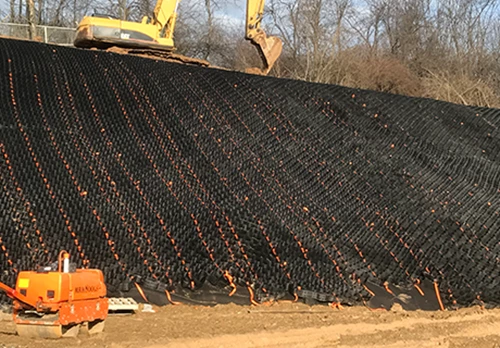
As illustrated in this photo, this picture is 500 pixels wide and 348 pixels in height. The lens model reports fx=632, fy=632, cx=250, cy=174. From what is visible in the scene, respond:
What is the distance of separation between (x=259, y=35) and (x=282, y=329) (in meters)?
8.84

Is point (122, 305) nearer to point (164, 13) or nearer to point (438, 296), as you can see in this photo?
point (438, 296)

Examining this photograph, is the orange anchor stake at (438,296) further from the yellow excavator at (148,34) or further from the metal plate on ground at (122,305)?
the yellow excavator at (148,34)

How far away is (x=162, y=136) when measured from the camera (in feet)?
23.7

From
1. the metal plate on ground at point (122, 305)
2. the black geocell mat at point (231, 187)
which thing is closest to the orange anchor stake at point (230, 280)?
the black geocell mat at point (231, 187)

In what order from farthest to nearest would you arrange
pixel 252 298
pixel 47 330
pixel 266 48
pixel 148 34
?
pixel 266 48 → pixel 148 34 → pixel 252 298 → pixel 47 330

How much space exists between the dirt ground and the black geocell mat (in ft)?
0.97

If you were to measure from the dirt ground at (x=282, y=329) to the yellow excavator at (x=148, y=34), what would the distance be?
8.02 m

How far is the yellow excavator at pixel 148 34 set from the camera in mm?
11938

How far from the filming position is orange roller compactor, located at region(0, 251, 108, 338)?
12.3 feet

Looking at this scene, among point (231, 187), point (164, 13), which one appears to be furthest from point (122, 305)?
point (164, 13)

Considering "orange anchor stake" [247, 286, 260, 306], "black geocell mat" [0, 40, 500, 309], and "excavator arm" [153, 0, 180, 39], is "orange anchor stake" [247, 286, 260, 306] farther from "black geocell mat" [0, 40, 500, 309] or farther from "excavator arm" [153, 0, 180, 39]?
"excavator arm" [153, 0, 180, 39]

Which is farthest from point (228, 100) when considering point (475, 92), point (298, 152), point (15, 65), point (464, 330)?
point (475, 92)

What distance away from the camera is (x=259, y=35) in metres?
12.6

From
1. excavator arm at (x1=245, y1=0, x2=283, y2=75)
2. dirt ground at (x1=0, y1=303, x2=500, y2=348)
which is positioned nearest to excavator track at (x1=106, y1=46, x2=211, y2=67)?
excavator arm at (x1=245, y1=0, x2=283, y2=75)
